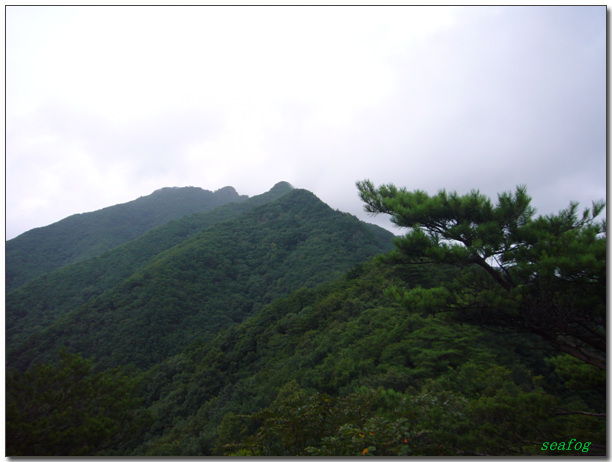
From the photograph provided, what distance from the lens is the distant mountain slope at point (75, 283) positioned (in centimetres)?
2581

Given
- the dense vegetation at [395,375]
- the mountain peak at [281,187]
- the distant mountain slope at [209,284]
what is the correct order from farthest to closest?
the mountain peak at [281,187] → the distant mountain slope at [209,284] → the dense vegetation at [395,375]

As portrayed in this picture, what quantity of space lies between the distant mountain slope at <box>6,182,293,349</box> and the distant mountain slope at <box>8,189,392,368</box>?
4.65m

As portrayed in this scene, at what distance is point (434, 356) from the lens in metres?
7.10

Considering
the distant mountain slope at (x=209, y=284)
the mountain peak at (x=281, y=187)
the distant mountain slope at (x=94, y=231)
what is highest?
the mountain peak at (x=281, y=187)

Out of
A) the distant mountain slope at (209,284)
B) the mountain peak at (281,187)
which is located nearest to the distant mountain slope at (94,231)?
the distant mountain slope at (209,284)

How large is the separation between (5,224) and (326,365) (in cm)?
796

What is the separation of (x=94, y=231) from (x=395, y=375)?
58.2 m

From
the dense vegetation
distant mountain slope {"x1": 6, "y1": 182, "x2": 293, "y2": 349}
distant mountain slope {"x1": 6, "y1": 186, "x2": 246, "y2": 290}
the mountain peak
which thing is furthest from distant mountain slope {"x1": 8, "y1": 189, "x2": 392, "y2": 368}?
the mountain peak

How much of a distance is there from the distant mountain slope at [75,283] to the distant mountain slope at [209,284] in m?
4.65

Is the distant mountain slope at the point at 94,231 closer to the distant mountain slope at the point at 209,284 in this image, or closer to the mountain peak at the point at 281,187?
the distant mountain slope at the point at 209,284

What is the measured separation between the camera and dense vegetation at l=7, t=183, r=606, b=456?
3.21 meters

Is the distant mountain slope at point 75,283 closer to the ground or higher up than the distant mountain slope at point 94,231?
closer to the ground

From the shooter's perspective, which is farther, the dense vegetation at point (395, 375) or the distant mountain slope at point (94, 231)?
the distant mountain slope at point (94, 231)

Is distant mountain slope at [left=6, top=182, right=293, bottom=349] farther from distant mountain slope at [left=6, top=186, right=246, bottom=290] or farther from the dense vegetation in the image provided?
the dense vegetation
